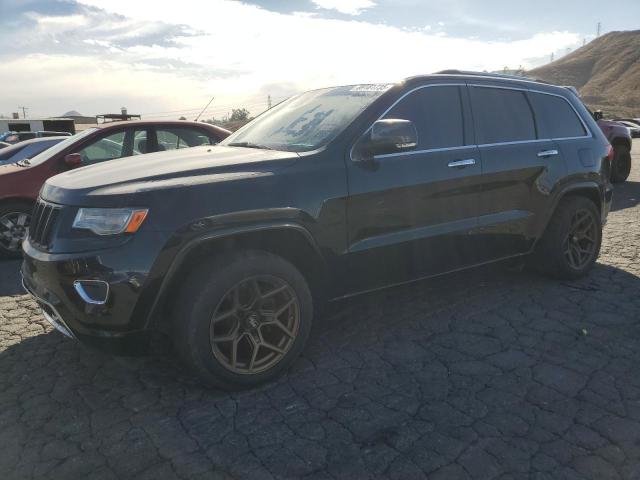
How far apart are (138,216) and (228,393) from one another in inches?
45.3

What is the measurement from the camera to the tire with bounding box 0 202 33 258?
20.5ft

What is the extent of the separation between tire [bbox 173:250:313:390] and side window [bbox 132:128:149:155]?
14.4 ft

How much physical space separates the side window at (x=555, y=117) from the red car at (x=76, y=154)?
13.8 ft

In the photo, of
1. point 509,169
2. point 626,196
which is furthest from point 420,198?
point 626,196

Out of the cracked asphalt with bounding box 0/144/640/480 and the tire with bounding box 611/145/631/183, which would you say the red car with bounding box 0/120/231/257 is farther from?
the tire with bounding box 611/145/631/183

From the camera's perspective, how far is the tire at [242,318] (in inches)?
113

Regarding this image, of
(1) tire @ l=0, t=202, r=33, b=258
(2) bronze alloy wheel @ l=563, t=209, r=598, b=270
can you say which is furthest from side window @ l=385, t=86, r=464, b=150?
(1) tire @ l=0, t=202, r=33, b=258

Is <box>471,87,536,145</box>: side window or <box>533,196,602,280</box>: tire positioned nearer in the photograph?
<box>471,87,536,145</box>: side window

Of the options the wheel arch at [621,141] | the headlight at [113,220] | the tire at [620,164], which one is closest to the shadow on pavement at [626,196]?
the tire at [620,164]

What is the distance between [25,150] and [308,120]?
18.8 ft

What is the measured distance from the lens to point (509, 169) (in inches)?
166

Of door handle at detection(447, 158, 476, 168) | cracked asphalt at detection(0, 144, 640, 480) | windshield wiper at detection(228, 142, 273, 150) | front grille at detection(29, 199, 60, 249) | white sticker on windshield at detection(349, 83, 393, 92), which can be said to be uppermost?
white sticker on windshield at detection(349, 83, 393, 92)

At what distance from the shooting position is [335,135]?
11.3 feet

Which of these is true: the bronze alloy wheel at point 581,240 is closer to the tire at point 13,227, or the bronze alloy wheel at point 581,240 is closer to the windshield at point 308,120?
the windshield at point 308,120
